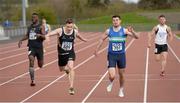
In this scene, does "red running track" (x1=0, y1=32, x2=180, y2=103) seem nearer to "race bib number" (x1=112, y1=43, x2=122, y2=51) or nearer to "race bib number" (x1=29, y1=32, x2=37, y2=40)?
"race bib number" (x1=112, y1=43, x2=122, y2=51)

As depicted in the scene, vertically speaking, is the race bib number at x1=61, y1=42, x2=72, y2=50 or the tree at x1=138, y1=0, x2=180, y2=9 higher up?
the race bib number at x1=61, y1=42, x2=72, y2=50

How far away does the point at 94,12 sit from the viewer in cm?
10875

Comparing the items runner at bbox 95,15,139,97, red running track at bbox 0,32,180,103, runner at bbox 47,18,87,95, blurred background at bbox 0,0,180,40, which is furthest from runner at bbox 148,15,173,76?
blurred background at bbox 0,0,180,40

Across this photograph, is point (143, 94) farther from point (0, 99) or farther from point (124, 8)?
point (124, 8)

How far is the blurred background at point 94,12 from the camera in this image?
3324 inches

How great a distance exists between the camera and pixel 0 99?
12.6 m

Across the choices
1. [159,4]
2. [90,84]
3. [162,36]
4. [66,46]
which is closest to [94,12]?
[159,4]

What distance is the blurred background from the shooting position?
84431 millimetres

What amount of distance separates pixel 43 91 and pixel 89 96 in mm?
1556

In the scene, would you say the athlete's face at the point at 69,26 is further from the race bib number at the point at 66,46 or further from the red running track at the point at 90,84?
the red running track at the point at 90,84

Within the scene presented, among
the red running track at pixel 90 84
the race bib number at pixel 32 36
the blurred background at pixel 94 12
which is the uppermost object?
the race bib number at pixel 32 36

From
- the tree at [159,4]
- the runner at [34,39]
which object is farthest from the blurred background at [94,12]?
the runner at [34,39]

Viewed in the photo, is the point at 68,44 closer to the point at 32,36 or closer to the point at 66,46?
the point at 66,46

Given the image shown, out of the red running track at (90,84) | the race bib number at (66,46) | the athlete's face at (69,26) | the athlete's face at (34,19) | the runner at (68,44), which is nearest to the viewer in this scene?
the red running track at (90,84)
